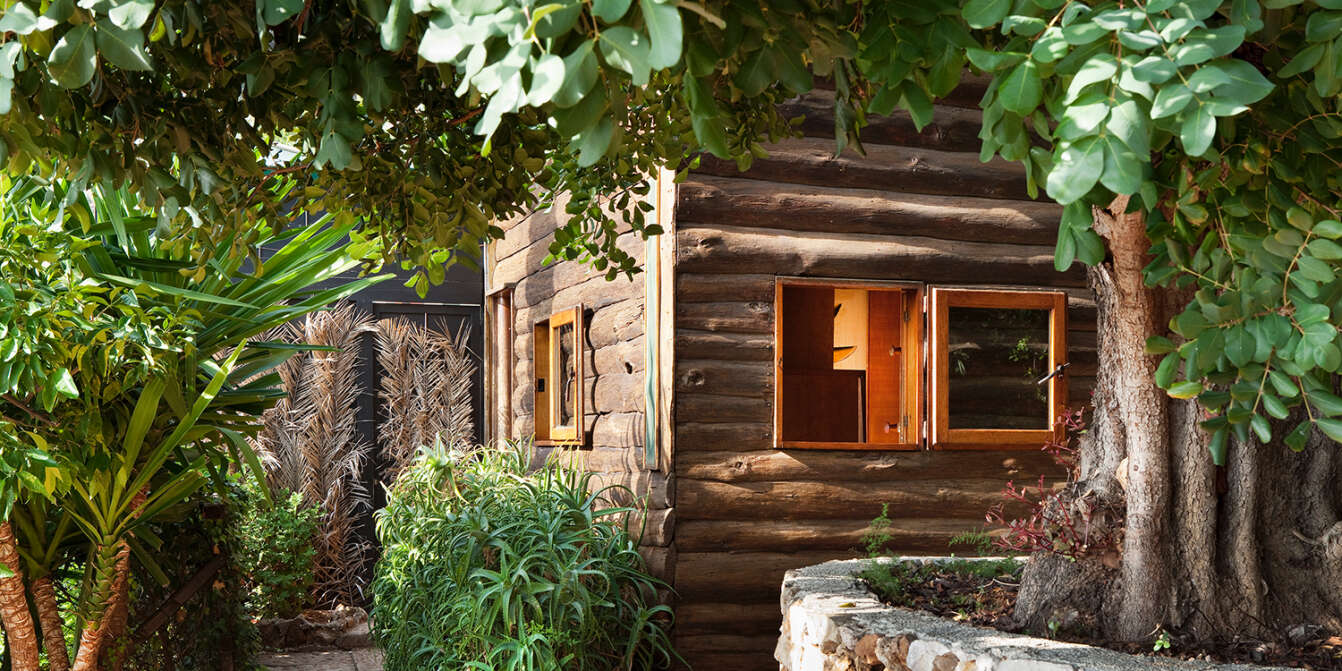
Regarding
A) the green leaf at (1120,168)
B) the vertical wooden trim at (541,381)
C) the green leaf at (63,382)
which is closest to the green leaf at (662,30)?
the green leaf at (1120,168)

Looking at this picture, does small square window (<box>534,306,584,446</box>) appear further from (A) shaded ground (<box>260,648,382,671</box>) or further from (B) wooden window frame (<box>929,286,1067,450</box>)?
(B) wooden window frame (<box>929,286,1067,450</box>)

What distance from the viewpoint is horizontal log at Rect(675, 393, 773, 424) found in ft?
15.2

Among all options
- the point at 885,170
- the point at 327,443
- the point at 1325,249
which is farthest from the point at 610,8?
the point at 327,443

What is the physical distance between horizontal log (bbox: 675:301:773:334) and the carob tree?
1.96 metres

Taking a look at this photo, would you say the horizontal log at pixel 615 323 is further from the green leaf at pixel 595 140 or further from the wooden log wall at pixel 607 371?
the green leaf at pixel 595 140

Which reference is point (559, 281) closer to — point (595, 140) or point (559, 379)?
point (559, 379)

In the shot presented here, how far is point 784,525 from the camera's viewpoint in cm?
473

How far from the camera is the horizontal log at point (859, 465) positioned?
4.66m

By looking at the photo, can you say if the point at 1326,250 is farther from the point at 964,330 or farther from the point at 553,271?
the point at 553,271

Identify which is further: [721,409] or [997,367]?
[997,367]

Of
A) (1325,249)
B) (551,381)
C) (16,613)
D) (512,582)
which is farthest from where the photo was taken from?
(551,381)

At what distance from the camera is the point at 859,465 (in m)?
4.83

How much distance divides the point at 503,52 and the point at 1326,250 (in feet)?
2.97

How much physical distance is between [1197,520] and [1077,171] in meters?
2.12
